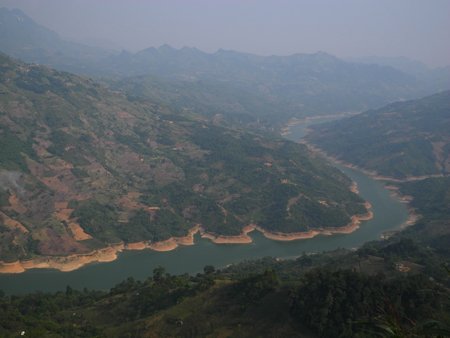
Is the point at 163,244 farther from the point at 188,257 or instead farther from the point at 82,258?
the point at 82,258

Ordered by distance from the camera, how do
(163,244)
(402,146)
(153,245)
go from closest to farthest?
(153,245) → (163,244) → (402,146)

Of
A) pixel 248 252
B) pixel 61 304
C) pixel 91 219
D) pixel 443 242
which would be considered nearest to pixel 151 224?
pixel 91 219

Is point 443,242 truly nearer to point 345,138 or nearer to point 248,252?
point 248,252

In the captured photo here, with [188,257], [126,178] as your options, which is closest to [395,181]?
[126,178]

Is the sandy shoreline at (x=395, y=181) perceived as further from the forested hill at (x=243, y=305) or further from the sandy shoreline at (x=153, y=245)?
the forested hill at (x=243, y=305)

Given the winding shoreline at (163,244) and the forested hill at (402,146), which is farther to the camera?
the forested hill at (402,146)

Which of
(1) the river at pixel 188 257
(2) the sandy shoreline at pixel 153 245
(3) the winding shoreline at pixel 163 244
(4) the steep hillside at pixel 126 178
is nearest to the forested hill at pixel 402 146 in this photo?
(4) the steep hillside at pixel 126 178
